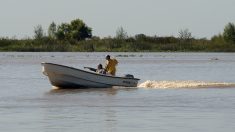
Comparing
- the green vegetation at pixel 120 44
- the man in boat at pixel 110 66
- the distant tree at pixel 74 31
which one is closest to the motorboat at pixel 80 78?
the man in boat at pixel 110 66

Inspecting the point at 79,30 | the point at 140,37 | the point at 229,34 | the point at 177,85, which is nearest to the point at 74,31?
the point at 79,30

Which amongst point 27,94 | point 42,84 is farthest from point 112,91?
point 42,84

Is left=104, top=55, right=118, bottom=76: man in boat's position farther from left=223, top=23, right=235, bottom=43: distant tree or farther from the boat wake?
left=223, top=23, right=235, bottom=43: distant tree

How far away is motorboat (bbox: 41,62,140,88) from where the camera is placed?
3259cm

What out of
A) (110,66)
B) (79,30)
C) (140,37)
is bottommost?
(140,37)

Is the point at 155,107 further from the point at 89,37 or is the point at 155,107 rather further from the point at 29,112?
the point at 89,37

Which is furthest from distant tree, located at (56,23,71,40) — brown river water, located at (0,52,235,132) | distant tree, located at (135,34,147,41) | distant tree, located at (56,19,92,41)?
brown river water, located at (0,52,235,132)

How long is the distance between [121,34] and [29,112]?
8974cm

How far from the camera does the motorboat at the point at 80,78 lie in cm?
3259

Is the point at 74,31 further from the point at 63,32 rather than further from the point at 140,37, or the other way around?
the point at 140,37

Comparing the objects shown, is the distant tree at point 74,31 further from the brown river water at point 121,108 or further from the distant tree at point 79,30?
the brown river water at point 121,108

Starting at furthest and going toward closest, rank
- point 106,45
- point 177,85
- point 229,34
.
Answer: point 229,34 < point 106,45 < point 177,85

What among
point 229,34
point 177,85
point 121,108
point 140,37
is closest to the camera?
point 121,108

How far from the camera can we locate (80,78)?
32844 millimetres
